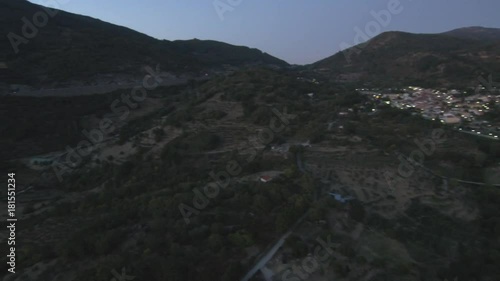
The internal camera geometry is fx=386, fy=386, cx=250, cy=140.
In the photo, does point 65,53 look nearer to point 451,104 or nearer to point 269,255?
point 451,104

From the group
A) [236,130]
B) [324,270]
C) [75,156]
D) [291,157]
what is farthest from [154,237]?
[75,156]

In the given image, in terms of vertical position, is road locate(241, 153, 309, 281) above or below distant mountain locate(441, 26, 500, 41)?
below

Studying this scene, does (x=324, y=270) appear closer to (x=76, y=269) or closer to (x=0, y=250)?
(x=76, y=269)

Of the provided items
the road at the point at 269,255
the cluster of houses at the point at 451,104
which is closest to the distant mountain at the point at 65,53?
the cluster of houses at the point at 451,104

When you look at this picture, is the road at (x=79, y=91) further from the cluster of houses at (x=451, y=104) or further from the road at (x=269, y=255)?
the road at (x=269, y=255)

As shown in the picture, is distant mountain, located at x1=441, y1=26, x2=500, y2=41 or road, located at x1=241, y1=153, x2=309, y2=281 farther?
distant mountain, located at x1=441, y1=26, x2=500, y2=41

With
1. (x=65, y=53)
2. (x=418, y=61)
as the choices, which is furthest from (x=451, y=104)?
(x=65, y=53)

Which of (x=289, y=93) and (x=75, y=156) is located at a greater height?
(x=289, y=93)

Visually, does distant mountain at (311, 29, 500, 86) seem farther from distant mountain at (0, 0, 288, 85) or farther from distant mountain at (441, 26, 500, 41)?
distant mountain at (441, 26, 500, 41)

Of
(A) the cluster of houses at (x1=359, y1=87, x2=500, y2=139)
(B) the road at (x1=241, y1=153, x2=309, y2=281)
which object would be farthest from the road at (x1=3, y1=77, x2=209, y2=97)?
(B) the road at (x1=241, y1=153, x2=309, y2=281)
